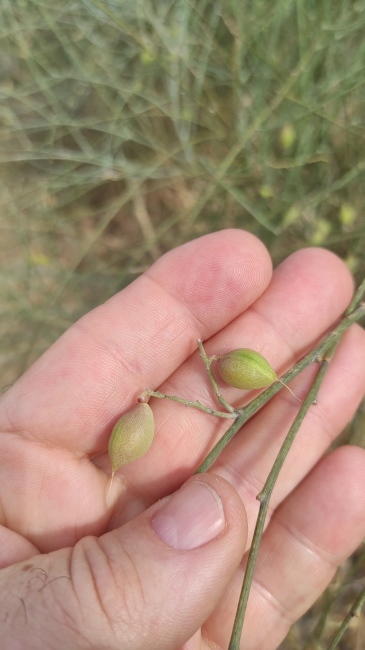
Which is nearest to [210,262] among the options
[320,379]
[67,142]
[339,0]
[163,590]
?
[320,379]

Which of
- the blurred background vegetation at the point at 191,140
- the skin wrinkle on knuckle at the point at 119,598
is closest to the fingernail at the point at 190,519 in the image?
the skin wrinkle on knuckle at the point at 119,598

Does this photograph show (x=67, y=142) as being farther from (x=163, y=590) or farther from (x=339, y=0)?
(x=163, y=590)

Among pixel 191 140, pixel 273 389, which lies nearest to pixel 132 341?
pixel 273 389

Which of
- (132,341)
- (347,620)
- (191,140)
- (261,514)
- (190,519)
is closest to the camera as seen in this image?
(190,519)

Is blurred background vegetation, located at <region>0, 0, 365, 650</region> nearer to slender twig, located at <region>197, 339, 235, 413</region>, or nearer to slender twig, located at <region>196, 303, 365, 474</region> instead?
slender twig, located at <region>196, 303, 365, 474</region>

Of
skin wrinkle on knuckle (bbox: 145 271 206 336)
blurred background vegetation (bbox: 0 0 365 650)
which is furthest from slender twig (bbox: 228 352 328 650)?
blurred background vegetation (bbox: 0 0 365 650)

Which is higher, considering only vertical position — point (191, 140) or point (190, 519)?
point (191, 140)

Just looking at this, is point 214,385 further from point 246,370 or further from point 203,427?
point 203,427
